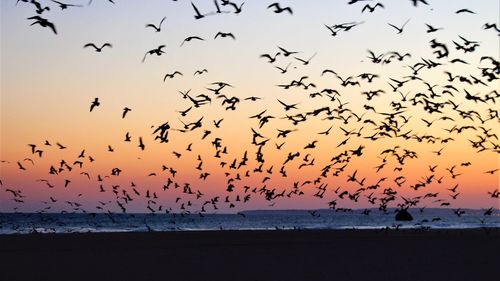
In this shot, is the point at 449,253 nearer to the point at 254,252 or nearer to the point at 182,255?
the point at 254,252

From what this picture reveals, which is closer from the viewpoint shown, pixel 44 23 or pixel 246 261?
pixel 44 23

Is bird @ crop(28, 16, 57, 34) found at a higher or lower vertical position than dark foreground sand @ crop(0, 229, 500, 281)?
higher

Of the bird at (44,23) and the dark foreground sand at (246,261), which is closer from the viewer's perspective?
the bird at (44,23)

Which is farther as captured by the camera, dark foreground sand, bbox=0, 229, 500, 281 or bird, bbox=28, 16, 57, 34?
dark foreground sand, bbox=0, 229, 500, 281

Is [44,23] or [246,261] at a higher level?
[44,23]

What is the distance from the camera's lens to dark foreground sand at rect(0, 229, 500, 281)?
24547mm

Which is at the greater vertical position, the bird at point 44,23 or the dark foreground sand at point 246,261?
the bird at point 44,23

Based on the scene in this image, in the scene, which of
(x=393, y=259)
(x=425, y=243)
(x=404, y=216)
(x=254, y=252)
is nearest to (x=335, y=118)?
(x=393, y=259)

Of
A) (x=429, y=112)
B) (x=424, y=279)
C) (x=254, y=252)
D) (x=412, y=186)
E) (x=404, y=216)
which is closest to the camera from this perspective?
(x=424, y=279)

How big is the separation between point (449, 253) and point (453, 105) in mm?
10440

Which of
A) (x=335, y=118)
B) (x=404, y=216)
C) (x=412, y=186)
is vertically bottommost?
(x=404, y=216)

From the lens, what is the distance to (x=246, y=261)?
30.0 m

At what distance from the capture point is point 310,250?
3641 centimetres

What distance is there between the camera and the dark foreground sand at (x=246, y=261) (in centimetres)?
2455
